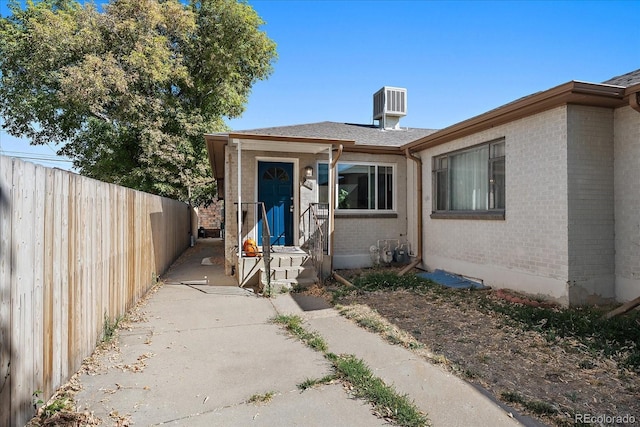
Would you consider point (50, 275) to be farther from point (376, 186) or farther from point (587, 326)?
point (376, 186)

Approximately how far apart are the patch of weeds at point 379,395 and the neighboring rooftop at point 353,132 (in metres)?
6.44

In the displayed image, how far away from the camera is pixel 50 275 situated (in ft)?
8.99

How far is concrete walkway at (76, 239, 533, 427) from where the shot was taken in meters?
2.64

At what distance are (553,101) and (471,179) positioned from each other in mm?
2368

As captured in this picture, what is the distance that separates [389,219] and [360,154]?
1886 mm

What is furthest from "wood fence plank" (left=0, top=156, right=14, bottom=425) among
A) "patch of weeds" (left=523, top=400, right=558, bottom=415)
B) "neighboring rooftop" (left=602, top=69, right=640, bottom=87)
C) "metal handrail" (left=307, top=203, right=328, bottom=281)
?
"neighboring rooftop" (left=602, top=69, right=640, bottom=87)

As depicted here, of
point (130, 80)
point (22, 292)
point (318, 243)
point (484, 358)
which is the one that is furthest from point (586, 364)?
point (130, 80)

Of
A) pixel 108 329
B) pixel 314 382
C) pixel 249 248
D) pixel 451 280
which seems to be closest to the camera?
pixel 314 382

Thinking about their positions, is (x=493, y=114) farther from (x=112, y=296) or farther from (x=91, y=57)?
(x=91, y=57)

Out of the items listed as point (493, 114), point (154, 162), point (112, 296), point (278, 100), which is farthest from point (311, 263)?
point (154, 162)

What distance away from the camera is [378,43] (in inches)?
372

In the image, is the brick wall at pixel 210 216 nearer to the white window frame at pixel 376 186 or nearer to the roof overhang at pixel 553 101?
the white window frame at pixel 376 186

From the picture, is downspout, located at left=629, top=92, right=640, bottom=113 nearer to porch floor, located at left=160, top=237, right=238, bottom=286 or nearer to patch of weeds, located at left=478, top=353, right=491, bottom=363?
patch of weeds, located at left=478, top=353, right=491, bottom=363

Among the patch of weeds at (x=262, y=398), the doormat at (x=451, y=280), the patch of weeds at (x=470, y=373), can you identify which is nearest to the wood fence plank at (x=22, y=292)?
the patch of weeds at (x=262, y=398)
